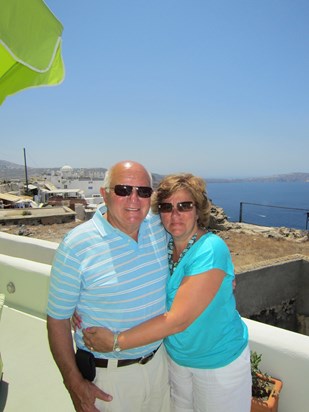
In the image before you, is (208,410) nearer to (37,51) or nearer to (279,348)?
(279,348)

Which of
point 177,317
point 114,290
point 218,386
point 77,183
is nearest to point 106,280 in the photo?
point 114,290

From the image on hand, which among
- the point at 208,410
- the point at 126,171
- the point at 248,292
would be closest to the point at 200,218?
the point at 126,171

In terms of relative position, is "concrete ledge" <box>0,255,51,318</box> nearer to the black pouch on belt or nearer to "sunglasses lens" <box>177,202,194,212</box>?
the black pouch on belt

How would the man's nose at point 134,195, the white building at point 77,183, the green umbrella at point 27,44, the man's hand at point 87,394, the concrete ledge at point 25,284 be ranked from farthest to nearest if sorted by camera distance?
1. the white building at point 77,183
2. the concrete ledge at point 25,284
3. the man's nose at point 134,195
4. the man's hand at point 87,394
5. the green umbrella at point 27,44

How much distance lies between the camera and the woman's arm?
143 centimetres

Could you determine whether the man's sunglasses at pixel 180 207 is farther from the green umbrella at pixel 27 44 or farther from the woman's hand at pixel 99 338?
the green umbrella at pixel 27 44

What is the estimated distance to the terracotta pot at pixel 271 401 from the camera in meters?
2.05

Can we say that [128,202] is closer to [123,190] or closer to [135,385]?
[123,190]

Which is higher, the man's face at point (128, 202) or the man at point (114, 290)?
the man's face at point (128, 202)

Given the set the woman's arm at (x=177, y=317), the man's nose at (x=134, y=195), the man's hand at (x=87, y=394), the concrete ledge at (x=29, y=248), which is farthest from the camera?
the concrete ledge at (x=29, y=248)

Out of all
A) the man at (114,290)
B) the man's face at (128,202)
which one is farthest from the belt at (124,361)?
the man's face at (128,202)

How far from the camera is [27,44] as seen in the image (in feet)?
4.54

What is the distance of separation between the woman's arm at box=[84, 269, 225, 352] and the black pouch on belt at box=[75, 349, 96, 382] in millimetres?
153

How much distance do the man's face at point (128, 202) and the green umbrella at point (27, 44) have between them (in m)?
0.67
